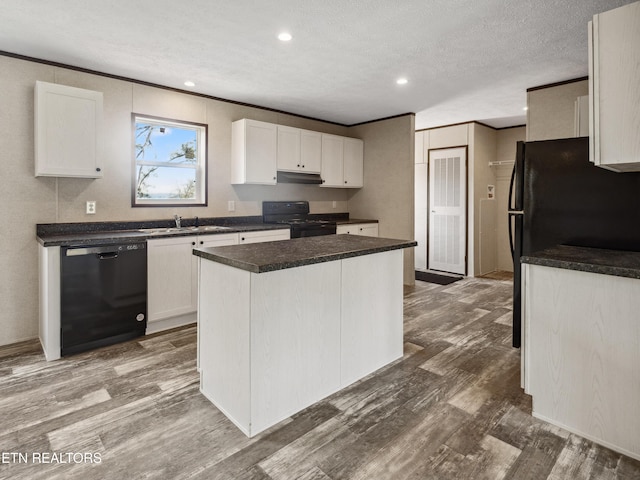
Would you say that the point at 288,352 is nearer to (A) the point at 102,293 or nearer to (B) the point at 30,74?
(A) the point at 102,293

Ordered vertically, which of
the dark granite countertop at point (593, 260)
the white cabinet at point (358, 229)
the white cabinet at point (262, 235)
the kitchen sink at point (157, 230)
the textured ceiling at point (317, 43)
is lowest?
the dark granite countertop at point (593, 260)

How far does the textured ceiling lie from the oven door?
1.59m

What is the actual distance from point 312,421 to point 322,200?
409 cm

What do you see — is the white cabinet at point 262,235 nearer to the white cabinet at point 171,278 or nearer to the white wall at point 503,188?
the white cabinet at point 171,278

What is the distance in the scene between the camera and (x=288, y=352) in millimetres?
2059

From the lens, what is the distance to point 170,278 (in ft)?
11.6

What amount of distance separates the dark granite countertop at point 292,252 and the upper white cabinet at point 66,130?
1766 mm

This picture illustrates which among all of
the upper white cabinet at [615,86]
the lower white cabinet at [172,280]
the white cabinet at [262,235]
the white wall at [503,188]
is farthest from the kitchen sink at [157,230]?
the white wall at [503,188]

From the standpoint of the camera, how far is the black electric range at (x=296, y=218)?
4.71 meters

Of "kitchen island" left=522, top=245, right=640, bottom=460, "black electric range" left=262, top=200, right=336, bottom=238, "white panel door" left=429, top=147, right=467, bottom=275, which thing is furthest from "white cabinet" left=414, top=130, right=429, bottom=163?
"kitchen island" left=522, top=245, right=640, bottom=460

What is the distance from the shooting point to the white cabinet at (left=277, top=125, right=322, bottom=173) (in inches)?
189

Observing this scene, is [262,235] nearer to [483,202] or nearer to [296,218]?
[296,218]

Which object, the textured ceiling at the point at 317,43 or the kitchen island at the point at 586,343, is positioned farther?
the textured ceiling at the point at 317,43

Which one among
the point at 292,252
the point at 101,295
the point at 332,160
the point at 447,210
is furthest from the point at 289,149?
the point at 447,210
